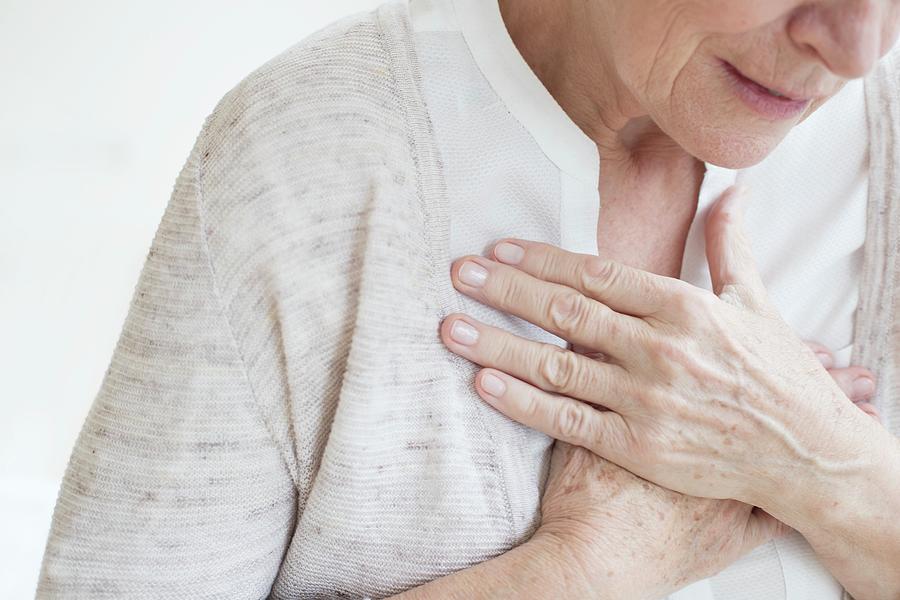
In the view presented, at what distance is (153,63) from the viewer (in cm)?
337

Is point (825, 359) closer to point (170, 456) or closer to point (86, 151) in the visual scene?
point (170, 456)

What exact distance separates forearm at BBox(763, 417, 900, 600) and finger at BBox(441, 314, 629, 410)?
0.74ft

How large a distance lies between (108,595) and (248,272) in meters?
0.33

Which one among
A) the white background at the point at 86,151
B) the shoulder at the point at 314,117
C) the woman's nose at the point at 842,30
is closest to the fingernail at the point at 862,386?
the woman's nose at the point at 842,30

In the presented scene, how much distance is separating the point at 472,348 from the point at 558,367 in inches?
3.6

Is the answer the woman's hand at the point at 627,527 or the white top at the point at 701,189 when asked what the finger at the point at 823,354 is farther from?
the woman's hand at the point at 627,527

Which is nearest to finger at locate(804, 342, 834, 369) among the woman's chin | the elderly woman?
the elderly woman

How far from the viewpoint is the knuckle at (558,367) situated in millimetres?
970

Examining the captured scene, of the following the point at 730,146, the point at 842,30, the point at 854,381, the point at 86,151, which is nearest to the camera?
the point at 842,30

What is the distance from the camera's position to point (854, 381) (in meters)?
1.16

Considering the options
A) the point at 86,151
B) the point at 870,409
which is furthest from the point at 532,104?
the point at 86,151

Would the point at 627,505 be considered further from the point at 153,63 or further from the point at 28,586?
the point at 153,63

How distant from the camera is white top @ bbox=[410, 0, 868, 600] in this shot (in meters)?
0.97

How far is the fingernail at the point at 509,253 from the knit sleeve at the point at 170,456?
278 millimetres
